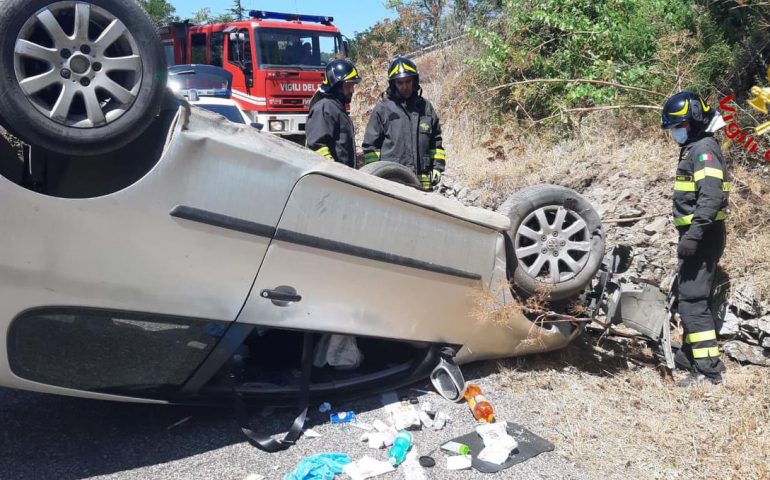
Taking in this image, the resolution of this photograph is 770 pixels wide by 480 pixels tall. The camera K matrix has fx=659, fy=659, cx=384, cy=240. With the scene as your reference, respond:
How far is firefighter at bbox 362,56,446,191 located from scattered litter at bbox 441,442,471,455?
284 centimetres

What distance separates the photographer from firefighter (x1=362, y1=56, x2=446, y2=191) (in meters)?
5.72

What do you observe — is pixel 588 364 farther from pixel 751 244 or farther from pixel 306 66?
pixel 306 66

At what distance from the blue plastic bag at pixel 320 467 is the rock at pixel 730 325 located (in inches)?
124

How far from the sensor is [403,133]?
5715 mm

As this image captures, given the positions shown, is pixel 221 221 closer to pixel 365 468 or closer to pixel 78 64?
pixel 78 64

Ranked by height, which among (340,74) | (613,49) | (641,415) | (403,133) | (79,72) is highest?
(613,49)

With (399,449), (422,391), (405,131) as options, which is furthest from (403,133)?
(399,449)

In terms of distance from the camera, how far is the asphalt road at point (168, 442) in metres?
2.96

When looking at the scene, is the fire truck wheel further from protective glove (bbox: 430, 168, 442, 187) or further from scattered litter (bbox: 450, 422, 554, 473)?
protective glove (bbox: 430, 168, 442, 187)

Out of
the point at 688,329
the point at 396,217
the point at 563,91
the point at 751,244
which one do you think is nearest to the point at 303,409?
the point at 396,217

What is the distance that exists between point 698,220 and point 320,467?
9.40ft

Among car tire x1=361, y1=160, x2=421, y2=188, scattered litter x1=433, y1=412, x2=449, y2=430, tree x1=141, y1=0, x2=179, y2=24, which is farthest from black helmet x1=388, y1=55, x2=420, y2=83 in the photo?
tree x1=141, y1=0, x2=179, y2=24

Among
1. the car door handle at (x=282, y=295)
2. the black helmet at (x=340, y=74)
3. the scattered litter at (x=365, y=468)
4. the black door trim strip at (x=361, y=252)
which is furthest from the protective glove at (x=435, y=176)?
the scattered litter at (x=365, y=468)

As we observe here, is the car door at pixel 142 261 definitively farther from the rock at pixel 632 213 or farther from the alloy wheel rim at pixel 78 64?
the rock at pixel 632 213
